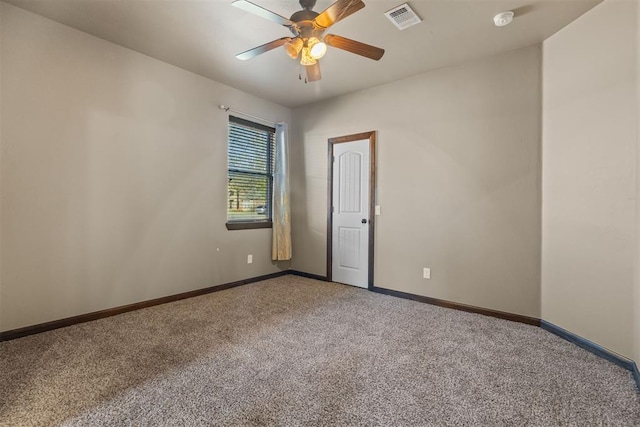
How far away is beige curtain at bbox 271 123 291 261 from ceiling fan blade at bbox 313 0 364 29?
2465mm

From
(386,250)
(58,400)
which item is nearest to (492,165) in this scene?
(386,250)

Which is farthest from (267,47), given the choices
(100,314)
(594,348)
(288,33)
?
(594,348)

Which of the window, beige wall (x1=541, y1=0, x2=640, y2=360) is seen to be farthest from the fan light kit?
the window

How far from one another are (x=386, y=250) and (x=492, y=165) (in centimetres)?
155

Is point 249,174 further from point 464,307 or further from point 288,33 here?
point 464,307

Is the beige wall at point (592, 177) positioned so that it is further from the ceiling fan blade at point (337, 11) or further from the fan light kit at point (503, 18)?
the ceiling fan blade at point (337, 11)

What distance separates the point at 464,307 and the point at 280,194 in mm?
2848

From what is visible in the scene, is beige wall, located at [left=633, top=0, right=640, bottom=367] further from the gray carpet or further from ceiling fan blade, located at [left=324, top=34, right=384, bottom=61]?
ceiling fan blade, located at [left=324, top=34, right=384, bottom=61]

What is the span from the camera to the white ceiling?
7.64ft

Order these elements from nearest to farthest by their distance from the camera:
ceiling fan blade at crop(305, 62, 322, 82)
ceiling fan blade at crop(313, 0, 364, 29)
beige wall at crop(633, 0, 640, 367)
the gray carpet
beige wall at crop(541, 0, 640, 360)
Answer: the gray carpet < ceiling fan blade at crop(313, 0, 364, 29) < beige wall at crop(633, 0, 640, 367) < beige wall at crop(541, 0, 640, 360) < ceiling fan blade at crop(305, 62, 322, 82)

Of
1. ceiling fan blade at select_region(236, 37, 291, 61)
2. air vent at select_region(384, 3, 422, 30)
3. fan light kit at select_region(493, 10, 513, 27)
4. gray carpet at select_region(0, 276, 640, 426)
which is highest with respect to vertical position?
air vent at select_region(384, 3, 422, 30)

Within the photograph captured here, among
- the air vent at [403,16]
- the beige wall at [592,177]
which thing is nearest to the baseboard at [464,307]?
the beige wall at [592,177]

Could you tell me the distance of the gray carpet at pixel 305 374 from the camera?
1521 millimetres

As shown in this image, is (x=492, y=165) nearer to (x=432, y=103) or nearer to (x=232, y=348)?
(x=432, y=103)
